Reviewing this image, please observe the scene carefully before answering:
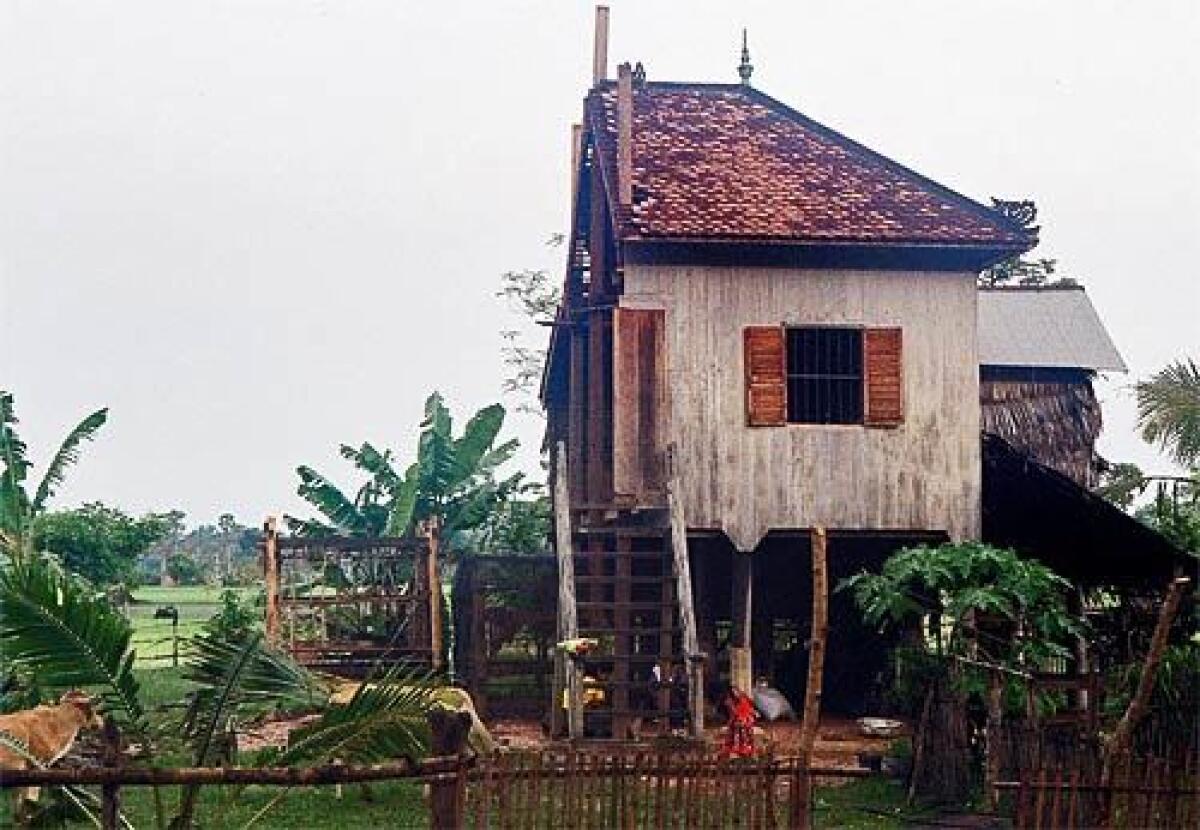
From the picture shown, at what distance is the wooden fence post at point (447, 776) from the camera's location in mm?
7512

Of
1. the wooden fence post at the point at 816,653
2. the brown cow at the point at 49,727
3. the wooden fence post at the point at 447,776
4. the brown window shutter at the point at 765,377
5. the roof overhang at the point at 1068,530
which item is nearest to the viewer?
the wooden fence post at the point at 447,776

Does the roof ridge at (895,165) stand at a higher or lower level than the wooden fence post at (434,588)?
higher

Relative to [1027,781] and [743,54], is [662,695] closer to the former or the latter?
[1027,781]

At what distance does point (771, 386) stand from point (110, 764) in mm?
10624

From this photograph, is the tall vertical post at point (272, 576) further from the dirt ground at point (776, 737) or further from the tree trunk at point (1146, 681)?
the tree trunk at point (1146, 681)

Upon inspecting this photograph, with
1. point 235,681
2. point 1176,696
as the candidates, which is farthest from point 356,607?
point 235,681

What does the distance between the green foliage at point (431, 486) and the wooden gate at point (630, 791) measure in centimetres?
1419

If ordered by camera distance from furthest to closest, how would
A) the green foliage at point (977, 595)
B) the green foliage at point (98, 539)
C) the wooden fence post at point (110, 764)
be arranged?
the green foliage at point (98, 539) → the green foliage at point (977, 595) → the wooden fence post at point (110, 764)

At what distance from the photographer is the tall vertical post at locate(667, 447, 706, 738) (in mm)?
14961

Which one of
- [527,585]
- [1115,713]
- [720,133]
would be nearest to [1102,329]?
[720,133]

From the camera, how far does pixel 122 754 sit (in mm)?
7184

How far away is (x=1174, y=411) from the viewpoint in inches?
728

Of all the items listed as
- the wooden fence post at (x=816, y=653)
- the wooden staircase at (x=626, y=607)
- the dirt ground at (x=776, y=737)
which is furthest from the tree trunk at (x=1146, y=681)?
the wooden staircase at (x=626, y=607)

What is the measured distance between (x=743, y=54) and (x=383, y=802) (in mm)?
12443
